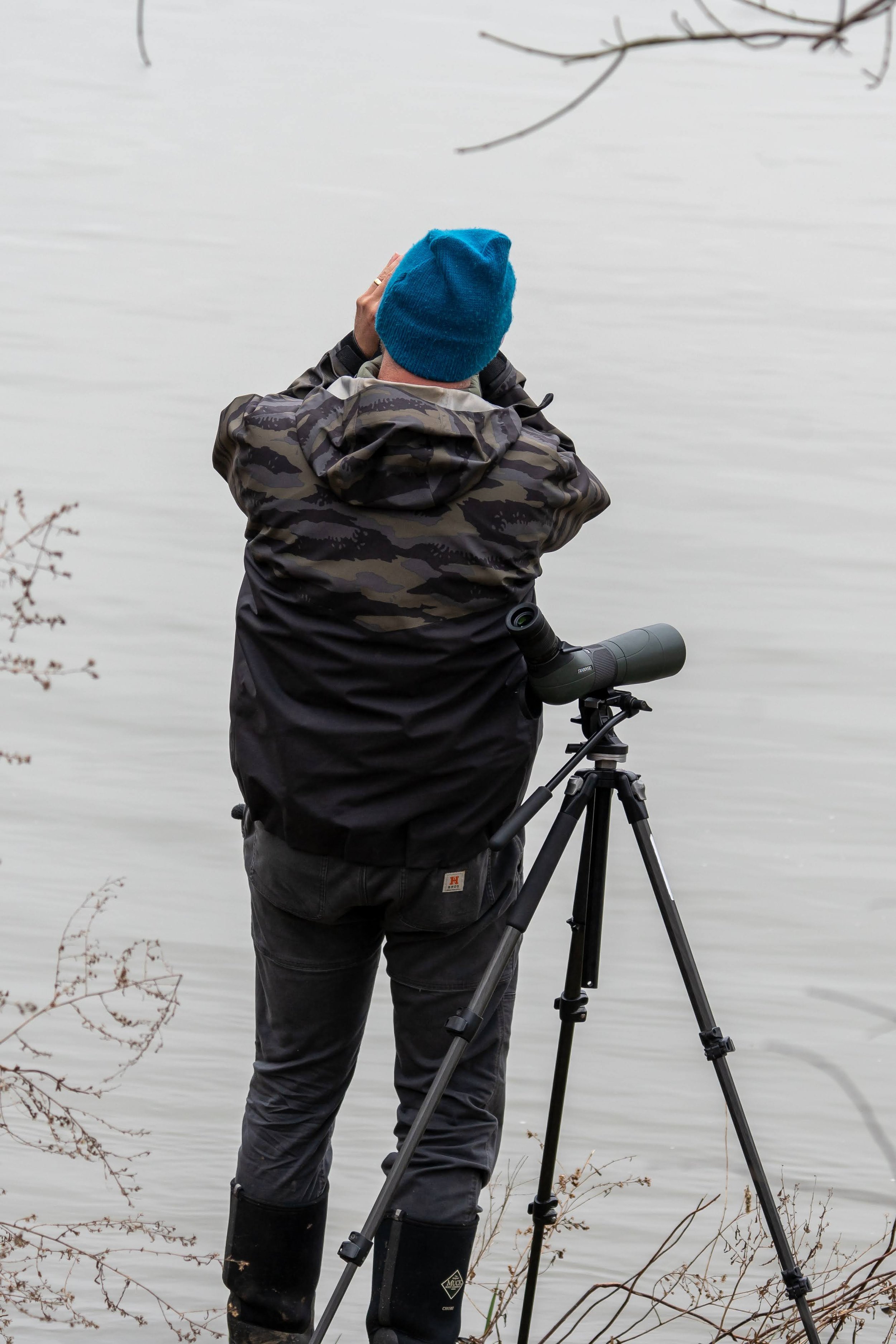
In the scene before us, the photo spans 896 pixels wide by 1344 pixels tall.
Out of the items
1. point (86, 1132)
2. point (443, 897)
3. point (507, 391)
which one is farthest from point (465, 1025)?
point (86, 1132)

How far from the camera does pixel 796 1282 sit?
1395 mm

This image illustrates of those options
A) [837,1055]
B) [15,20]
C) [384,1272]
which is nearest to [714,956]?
[837,1055]

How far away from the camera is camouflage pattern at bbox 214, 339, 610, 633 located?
1185mm

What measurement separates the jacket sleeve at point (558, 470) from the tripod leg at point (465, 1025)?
0.26 meters

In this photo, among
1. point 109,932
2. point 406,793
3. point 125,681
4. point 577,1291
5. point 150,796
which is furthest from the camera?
point 125,681

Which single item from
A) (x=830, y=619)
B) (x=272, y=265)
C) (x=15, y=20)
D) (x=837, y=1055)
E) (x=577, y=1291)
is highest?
(x=15, y=20)

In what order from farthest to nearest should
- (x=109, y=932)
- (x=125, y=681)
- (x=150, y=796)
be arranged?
(x=125, y=681), (x=150, y=796), (x=109, y=932)

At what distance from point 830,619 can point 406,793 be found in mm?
1943

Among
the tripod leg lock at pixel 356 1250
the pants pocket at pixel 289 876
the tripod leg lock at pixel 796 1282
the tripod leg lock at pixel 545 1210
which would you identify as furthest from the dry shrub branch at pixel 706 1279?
the pants pocket at pixel 289 876

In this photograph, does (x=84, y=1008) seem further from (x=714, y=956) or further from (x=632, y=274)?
(x=632, y=274)

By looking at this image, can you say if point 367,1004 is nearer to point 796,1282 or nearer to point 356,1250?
point 356,1250

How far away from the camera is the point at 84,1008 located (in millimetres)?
2264

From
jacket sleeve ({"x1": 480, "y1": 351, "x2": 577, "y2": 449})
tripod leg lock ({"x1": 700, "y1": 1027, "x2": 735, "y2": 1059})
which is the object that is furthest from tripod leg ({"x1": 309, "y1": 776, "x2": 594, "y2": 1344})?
jacket sleeve ({"x1": 480, "y1": 351, "x2": 577, "y2": 449})

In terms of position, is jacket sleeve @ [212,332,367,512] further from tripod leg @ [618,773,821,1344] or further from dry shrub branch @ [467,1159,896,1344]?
dry shrub branch @ [467,1159,896,1344]
